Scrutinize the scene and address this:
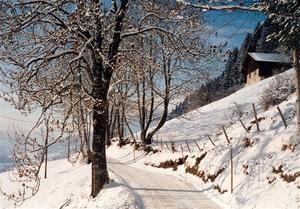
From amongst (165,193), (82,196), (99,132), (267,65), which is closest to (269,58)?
(267,65)

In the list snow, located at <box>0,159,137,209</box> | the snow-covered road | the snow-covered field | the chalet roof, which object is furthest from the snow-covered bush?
the chalet roof

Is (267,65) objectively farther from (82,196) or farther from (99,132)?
(99,132)

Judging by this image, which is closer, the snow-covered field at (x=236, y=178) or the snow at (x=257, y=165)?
the snow at (x=257, y=165)

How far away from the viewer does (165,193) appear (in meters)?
18.5

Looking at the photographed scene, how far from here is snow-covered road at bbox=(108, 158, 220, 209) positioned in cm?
1603

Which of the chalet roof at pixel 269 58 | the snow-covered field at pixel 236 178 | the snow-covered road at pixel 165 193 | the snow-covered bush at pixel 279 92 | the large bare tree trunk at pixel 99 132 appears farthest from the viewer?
A: the chalet roof at pixel 269 58

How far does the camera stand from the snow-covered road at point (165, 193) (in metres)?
16.0

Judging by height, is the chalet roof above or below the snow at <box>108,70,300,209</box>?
above

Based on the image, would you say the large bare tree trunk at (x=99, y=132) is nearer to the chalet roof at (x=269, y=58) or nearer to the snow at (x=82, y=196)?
the snow at (x=82, y=196)

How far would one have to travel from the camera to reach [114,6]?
17031mm

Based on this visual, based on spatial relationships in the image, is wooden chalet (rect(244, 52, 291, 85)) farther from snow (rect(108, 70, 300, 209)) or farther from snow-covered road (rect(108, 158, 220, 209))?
snow-covered road (rect(108, 158, 220, 209))

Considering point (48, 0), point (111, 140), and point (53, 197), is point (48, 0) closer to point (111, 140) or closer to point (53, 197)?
point (53, 197)

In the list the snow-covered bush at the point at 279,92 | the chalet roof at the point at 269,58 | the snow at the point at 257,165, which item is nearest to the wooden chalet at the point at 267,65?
the chalet roof at the point at 269,58

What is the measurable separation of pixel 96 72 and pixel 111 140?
38.9 metres
